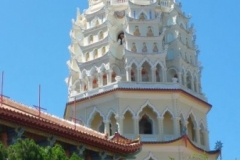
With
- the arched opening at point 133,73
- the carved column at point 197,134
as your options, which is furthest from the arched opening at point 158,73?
the carved column at point 197,134

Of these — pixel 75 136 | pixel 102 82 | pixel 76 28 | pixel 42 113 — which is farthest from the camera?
pixel 76 28

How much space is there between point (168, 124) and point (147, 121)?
1.19 meters

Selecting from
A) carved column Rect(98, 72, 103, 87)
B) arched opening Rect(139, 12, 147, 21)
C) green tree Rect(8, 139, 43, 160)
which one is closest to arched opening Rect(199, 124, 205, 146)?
carved column Rect(98, 72, 103, 87)

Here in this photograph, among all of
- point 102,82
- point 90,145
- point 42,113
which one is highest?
A: point 102,82

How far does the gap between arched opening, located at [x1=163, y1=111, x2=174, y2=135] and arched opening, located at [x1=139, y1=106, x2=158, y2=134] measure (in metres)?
0.50

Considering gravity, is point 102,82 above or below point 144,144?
above

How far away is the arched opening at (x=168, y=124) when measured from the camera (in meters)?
37.3

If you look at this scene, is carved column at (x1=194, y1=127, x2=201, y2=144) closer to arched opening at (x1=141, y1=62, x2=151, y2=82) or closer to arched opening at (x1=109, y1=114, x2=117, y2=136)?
arched opening at (x1=141, y1=62, x2=151, y2=82)

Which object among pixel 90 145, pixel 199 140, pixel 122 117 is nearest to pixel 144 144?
pixel 122 117

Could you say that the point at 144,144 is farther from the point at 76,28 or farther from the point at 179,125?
the point at 76,28

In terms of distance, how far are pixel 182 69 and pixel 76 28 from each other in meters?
7.31

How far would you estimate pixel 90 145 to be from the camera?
23.2 meters

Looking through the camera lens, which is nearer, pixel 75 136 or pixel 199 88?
pixel 75 136

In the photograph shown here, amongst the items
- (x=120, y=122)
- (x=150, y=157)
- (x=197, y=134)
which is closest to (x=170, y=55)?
(x=197, y=134)
